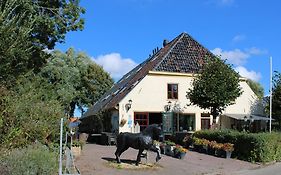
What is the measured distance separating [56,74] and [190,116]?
2216cm

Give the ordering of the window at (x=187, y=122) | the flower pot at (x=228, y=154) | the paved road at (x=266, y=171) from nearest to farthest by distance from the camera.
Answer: the paved road at (x=266, y=171) → the flower pot at (x=228, y=154) → the window at (x=187, y=122)

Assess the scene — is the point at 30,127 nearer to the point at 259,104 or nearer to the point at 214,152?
the point at 214,152

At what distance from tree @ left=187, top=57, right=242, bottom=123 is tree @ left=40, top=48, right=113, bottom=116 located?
25.1m

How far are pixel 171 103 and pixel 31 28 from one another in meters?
20.2

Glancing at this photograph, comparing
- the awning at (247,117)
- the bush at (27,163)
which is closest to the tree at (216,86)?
the awning at (247,117)

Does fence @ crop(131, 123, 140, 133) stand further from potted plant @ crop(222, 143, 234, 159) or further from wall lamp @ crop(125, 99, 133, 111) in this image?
potted plant @ crop(222, 143, 234, 159)

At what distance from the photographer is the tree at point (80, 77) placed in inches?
1938

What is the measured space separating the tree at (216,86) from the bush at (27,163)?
56.3 ft

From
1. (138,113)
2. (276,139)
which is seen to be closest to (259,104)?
(138,113)

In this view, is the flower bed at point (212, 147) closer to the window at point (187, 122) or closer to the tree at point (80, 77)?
the window at point (187, 122)

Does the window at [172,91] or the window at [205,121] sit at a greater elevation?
the window at [172,91]

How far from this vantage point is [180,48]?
1342 inches

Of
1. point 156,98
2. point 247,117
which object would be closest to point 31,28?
point 156,98

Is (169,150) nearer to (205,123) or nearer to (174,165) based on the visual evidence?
(174,165)
